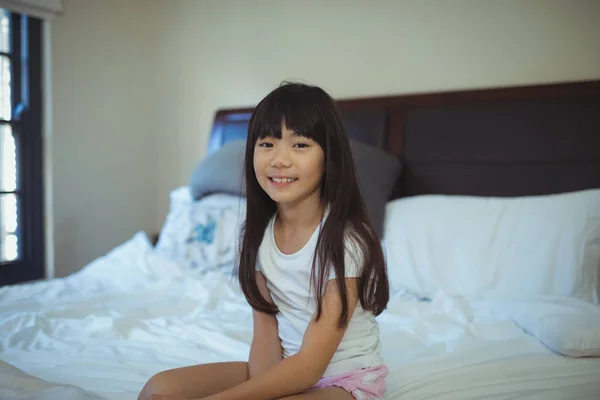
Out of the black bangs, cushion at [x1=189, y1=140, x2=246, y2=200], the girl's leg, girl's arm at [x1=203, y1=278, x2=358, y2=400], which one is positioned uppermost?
the black bangs

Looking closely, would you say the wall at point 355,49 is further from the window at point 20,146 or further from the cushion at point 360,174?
the window at point 20,146

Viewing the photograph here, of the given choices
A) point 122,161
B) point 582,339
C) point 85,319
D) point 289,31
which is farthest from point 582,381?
point 122,161

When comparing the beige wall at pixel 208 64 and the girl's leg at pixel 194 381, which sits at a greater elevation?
the beige wall at pixel 208 64

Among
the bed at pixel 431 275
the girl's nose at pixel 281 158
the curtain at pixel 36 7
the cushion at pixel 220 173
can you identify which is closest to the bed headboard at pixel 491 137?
the bed at pixel 431 275

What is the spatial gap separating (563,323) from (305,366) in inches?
32.5

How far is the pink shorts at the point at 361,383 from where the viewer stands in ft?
3.31

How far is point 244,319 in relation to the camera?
1.71 m

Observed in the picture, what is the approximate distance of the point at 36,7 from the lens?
2.59 metres

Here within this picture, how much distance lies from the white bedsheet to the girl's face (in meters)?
0.52

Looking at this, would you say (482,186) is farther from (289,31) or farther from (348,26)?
(289,31)

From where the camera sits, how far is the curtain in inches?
97.8

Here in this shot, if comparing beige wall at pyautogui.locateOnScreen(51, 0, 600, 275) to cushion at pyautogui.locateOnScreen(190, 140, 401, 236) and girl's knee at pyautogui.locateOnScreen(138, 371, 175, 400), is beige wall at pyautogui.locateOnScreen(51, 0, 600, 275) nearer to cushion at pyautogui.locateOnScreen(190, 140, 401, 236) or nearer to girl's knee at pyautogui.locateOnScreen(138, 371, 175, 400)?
cushion at pyautogui.locateOnScreen(190, 140, 401, 236)

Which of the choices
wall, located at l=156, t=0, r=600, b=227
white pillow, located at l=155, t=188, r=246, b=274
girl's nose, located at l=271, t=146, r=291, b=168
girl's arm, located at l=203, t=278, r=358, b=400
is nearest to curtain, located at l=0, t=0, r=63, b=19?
wall, located at l=156, t=0, r=600, b=227

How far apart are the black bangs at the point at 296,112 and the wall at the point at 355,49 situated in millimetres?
1484
